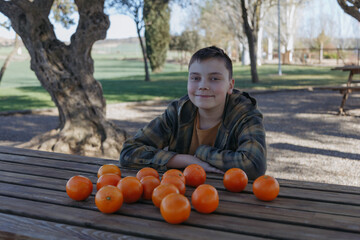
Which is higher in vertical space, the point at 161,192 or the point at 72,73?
the point at 72,73

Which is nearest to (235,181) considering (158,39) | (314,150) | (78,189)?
(78,189)

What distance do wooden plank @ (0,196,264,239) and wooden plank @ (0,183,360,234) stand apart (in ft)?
0.18

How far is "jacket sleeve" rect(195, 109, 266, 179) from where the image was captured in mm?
2348

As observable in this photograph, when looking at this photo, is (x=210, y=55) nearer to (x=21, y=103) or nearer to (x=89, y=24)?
(x=89, y=24)

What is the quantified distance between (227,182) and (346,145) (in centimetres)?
554

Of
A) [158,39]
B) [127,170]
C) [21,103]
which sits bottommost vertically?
[21,103]

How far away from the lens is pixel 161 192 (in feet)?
5.51

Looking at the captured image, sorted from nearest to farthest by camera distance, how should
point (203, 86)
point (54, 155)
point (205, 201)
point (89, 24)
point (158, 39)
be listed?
point (205, 201), point (203, 86), point (54, 155), point (89, 24), point (158, 39)

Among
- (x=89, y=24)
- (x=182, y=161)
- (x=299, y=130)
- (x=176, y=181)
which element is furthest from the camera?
(x=299, y=130)

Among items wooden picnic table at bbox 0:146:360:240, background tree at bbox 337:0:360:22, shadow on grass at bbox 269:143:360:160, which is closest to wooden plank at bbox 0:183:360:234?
wooden picnic table at bbox 0:146:360:240

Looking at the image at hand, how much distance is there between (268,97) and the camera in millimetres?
13852

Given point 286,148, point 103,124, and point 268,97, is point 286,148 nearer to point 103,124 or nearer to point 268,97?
point 103,124

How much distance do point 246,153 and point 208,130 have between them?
447 mm

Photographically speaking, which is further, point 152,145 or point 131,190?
point 152,145
